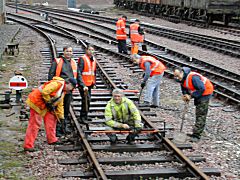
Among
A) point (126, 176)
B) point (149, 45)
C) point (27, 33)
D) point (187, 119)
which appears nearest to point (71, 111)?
point (187, 119)

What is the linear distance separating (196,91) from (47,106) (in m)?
2.82

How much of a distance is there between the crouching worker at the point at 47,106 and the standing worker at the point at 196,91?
2166 mm

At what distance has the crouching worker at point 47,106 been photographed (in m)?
8.77

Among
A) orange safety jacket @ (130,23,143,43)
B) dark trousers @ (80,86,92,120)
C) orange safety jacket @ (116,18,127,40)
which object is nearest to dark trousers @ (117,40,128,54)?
orange safety jacket @ (116,18,127,40)

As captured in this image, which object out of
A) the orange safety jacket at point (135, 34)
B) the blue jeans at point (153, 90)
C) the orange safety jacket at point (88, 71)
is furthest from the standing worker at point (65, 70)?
the orange safety jacket at point (135, 34)

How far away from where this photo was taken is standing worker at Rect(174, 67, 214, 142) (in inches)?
377

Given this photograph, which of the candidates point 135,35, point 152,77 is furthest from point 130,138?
point 135,35

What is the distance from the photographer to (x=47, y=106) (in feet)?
29.3

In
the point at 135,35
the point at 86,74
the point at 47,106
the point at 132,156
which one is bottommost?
the point at 132,156

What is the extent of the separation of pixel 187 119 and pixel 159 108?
1.07m

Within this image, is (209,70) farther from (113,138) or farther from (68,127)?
(113,138)

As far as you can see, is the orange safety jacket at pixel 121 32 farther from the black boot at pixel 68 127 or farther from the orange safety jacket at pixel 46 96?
the orange safety jacket at pixel 46 96

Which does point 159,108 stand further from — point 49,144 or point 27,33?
point 27,33

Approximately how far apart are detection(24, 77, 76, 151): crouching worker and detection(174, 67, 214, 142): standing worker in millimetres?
2166
